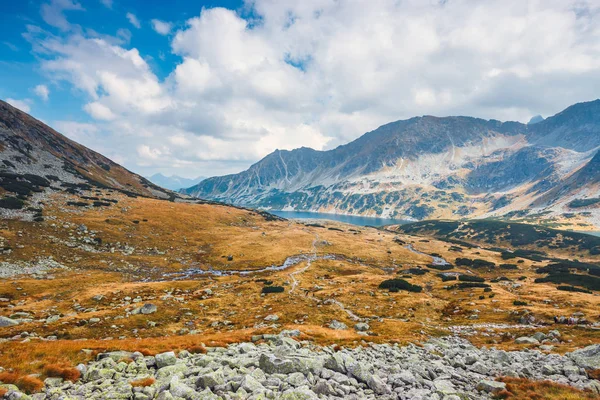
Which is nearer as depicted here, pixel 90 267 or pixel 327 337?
pixel 327 337

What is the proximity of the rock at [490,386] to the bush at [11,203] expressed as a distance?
102 m

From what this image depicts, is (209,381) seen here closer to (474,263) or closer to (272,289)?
(272,289)

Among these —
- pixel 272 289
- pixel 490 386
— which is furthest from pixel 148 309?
pixel 490 386

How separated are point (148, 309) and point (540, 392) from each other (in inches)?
1550

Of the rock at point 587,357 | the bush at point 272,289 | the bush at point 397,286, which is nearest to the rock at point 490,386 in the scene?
the rock at point 587,357

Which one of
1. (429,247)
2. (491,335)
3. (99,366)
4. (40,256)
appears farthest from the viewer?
(429,247)

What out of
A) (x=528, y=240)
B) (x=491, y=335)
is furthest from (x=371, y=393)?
(x=528, y=240)

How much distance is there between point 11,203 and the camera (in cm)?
7375

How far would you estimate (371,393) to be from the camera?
13445mm

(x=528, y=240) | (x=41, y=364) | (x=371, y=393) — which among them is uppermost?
(x=41, y=364)

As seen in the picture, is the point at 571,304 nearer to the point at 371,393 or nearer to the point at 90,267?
the point at 371,393

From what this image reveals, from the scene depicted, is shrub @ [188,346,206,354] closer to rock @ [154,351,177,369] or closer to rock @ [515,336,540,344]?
rock @ [154,351,177,369]

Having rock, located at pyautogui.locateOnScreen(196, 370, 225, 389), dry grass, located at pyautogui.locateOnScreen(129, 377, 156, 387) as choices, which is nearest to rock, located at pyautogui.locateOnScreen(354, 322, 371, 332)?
rock, located at pyautogui.locateOnScreen(196, 370, 225, 389)

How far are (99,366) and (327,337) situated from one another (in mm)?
17330
